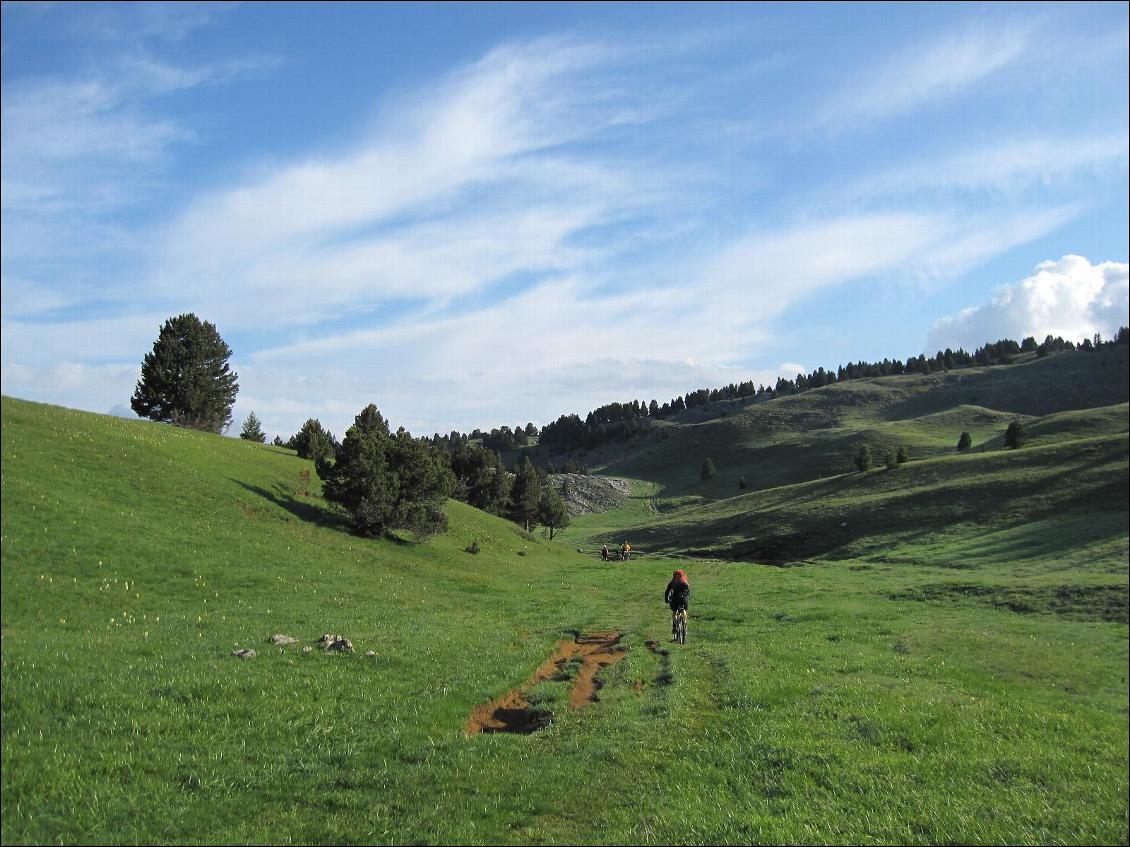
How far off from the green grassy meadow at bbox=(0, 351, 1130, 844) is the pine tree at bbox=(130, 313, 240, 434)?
24.8m

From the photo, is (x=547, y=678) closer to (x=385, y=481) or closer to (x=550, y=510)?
(x=385, y=481)

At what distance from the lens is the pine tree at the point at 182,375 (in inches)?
2603

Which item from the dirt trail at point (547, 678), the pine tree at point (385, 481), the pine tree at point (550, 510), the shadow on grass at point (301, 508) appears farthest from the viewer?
the pine tree at point (550, 510)

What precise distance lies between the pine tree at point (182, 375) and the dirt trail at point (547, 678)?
5626cm

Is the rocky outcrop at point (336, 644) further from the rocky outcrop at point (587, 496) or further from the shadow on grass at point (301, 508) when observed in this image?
the rocky outcrop at point (587, 496)

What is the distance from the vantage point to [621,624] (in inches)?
1232

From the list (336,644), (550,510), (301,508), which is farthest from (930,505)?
(336,644)

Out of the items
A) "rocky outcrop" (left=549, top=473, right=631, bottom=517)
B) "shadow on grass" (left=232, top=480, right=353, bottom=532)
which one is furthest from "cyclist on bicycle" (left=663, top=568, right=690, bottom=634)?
"rocky outcrop" (left=549, top=473, right=631, bottom=517)

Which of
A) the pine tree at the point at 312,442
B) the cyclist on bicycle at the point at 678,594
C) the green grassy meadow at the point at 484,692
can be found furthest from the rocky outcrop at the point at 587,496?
the cyclist on bicycle at the point at 678,594

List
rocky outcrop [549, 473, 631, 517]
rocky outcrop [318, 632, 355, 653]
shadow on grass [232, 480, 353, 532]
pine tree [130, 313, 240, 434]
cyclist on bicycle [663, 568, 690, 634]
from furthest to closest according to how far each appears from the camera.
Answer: rocky outcrop [549, 473, 631, 517]
pine tree [130, 313, 240, 434]
shadow on grass [232, 480, 353, 532]
cyclist on bicycle [663, 568, 690, 634]
rocky outcrop [318, 632, 355, 653]

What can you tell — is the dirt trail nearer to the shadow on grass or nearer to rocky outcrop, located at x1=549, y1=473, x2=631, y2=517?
the shadow on grass

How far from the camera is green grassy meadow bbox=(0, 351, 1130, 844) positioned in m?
9.87

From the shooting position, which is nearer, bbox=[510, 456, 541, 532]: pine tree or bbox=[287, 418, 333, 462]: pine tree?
bbox=[287, 418, 333, 462]: pine tree

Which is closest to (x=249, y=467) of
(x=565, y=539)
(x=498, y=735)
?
(x=498, y=735)
